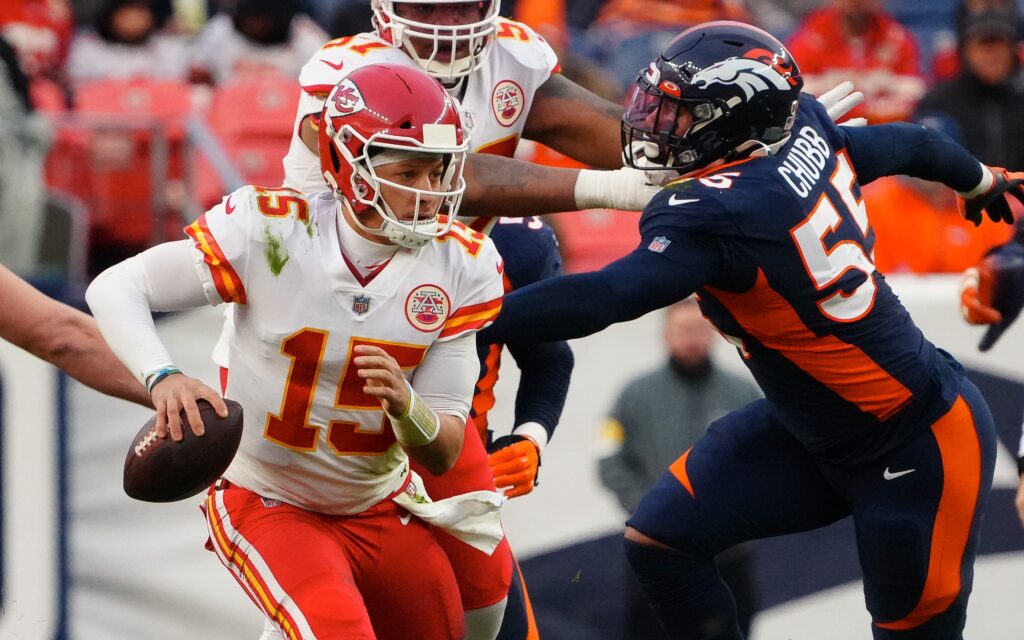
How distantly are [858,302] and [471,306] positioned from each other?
3.18ft

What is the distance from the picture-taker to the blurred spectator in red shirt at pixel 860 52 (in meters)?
8.02

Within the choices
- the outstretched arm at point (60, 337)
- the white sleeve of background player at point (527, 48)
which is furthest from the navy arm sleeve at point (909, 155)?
the outstretched arm at point (60, 337)

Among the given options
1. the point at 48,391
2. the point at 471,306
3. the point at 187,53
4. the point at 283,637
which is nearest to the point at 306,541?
the point at 283,637

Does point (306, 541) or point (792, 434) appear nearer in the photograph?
point (306, 541)

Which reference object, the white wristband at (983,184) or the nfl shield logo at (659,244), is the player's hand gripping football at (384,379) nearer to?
the nfl shield logo at (659,244)

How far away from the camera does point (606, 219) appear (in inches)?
287

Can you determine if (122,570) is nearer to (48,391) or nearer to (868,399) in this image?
(48,391)

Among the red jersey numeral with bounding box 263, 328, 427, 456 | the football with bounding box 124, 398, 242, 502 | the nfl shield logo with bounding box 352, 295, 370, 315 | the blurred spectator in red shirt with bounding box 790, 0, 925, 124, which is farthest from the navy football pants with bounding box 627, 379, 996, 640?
the blurred spectator in red shirt with bounding box 790, 0, 925, 124

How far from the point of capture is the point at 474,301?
362 cm

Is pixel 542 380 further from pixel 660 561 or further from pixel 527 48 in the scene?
pixel 527 48

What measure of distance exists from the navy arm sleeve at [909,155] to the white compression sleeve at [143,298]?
5.82ft

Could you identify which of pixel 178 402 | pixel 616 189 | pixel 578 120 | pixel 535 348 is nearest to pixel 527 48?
pixel 578 120

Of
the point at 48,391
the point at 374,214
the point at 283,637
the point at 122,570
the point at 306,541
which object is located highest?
the point at 374,214

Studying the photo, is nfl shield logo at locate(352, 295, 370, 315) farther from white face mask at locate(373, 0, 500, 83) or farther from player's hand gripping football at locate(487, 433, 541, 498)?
player's hand gripping football at locate(487, 433, 541, 498)
